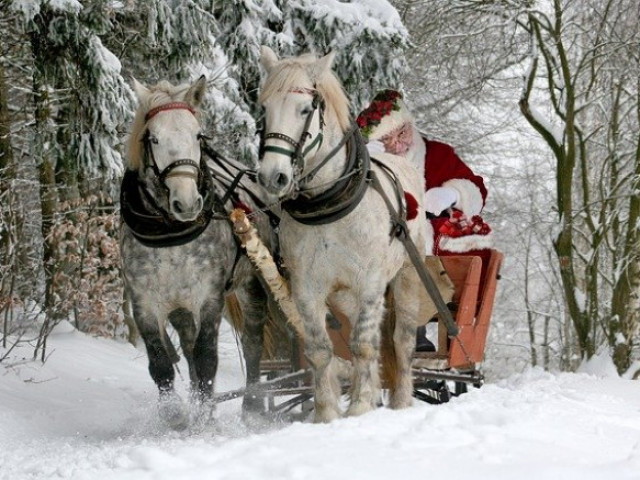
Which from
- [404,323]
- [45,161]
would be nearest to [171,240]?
[404,323]

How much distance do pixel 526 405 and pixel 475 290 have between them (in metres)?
1.37

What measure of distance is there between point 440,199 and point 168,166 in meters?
2.37

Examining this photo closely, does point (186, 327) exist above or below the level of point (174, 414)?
above

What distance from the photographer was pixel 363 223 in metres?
4.96

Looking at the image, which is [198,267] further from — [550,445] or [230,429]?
[550,445]

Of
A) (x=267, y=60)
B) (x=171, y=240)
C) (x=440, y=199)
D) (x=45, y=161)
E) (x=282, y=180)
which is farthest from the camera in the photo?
(x=45, y=161)

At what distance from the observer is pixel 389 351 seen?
19.4ft

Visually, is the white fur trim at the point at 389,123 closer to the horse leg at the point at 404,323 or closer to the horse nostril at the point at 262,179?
the horse leg at the point at 404,323

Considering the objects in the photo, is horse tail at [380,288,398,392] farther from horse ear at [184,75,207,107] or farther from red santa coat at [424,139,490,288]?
horse ear at [184,75,207,107]

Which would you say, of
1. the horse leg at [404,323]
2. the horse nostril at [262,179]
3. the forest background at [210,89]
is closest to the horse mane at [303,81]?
the horse nostril at [262,179]

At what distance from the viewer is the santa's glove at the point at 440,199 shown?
6543mm

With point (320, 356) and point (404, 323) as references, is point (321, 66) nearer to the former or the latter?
point (320, 356)

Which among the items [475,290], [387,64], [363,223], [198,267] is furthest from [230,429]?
[387,64]

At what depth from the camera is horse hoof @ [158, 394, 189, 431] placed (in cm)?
519
